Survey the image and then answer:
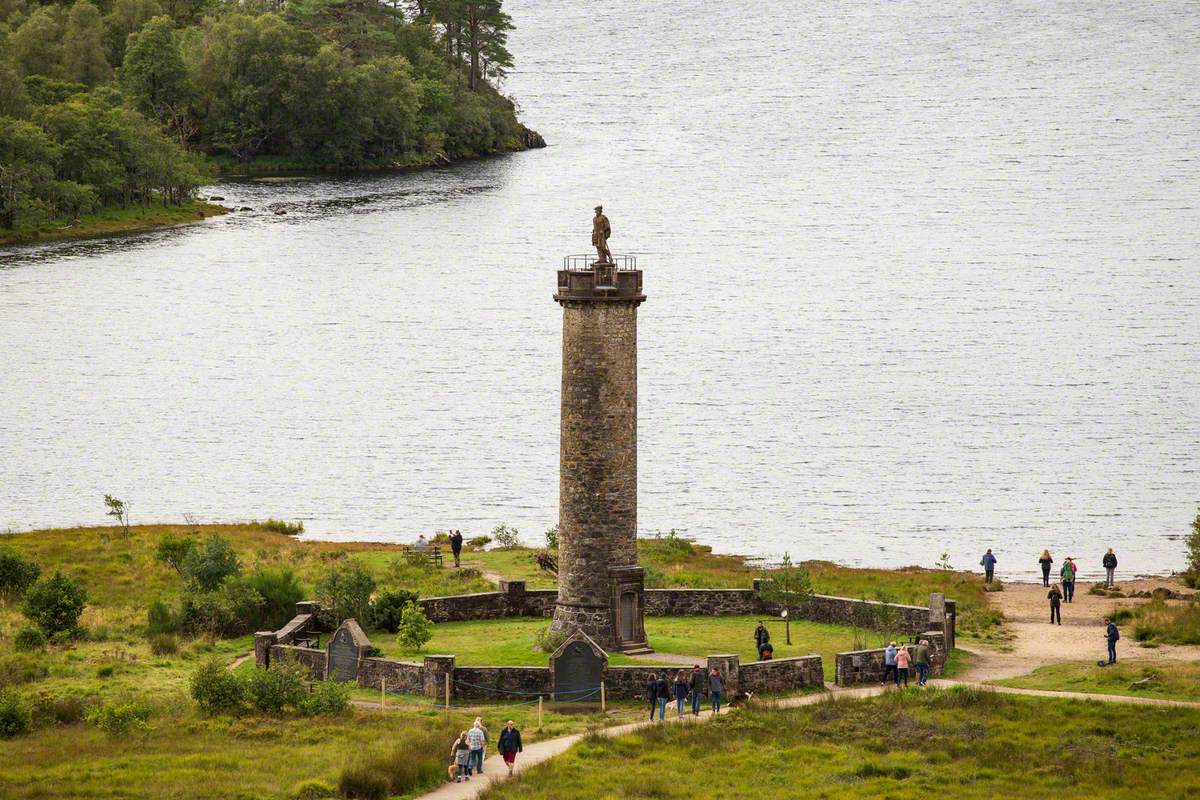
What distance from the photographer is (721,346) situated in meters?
120

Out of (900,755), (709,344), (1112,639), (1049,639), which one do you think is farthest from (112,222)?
(900,755)

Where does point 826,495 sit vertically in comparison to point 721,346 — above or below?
below

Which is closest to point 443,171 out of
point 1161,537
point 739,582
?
point 1161,537

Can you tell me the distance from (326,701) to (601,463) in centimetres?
910

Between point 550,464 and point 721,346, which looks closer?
point 550,464

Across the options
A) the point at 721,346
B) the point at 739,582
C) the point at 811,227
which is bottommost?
the point at 739,582

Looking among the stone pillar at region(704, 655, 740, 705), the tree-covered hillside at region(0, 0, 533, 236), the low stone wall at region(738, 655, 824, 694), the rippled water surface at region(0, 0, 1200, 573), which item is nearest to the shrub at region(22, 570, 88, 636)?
the stone pillar at region(704, 655, 740, 705)

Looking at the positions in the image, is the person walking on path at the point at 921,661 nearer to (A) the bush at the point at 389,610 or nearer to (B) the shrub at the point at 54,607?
(A) the bush at the point at 389,610

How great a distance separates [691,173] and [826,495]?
8653 centimetres

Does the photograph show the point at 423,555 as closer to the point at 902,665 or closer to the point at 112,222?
the point at 902,665

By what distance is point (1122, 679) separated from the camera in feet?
146

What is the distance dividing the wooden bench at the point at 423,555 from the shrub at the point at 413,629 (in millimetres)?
14436

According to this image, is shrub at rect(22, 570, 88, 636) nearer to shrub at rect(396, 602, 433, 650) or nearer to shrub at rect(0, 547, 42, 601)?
shrub at rect(0, 547, 42, 601)

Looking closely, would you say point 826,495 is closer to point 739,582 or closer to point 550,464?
point 550,464
